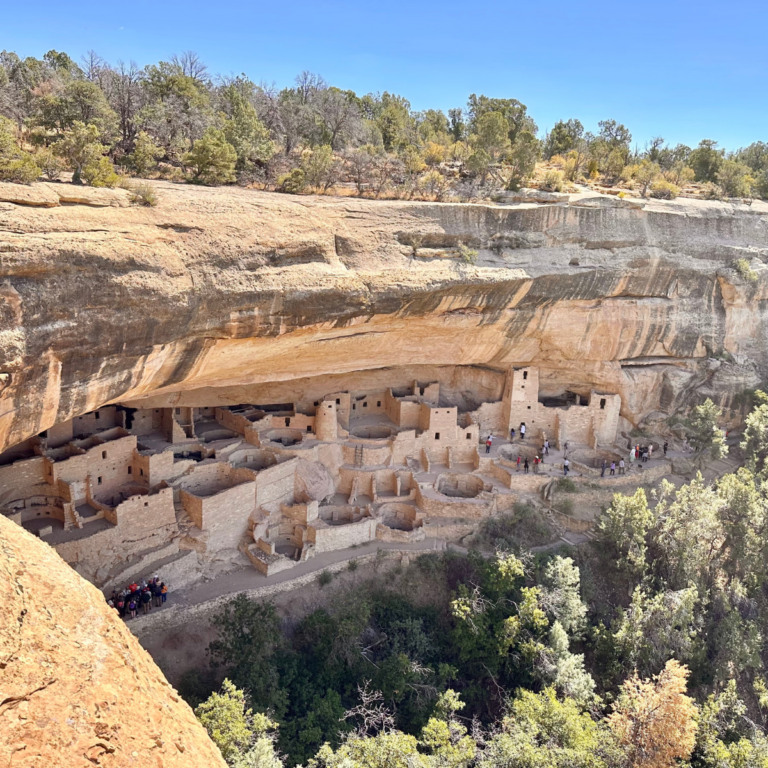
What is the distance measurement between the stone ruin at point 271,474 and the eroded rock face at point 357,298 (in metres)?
1.06

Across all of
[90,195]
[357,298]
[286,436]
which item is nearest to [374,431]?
[286,436]

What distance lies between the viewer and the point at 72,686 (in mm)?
3465

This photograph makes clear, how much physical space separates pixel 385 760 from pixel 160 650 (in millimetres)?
5127

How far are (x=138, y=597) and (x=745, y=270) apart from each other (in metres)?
18.9

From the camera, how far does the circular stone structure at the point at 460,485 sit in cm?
1811

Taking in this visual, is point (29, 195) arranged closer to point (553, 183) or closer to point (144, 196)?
point (144, 196)

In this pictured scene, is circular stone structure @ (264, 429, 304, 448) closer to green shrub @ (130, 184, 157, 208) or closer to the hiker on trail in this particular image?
the hiker on trail

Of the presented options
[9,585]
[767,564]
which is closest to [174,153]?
[9,585]

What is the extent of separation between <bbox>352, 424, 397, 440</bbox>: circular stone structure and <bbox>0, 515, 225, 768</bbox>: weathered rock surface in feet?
47.2

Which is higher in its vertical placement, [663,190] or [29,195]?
[663,190]

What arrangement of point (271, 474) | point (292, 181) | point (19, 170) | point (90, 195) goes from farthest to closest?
point (271, 474) < point (292, 181) < point (90, 195) < point (19, 170)

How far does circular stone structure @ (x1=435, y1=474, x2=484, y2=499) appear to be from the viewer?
59.4 feet

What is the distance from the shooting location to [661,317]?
62.2 feet

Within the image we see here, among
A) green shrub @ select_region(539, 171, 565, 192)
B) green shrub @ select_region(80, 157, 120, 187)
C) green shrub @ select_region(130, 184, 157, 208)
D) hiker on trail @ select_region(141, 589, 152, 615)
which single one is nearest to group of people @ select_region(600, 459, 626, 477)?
green shrub @ select_region(539, 171, 565, 192)
